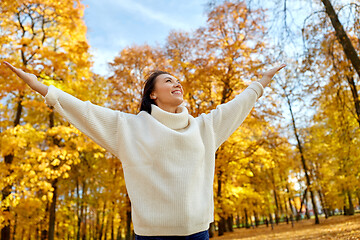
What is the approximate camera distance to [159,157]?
162 cm

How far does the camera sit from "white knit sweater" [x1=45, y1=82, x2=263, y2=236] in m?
1.55

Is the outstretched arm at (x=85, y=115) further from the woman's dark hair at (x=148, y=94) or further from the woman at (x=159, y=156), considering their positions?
the woman's dark hair at (x=148, y=94)

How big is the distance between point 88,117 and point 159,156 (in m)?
0.50

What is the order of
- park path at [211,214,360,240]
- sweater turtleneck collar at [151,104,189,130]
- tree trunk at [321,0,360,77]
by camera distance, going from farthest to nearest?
park path at [211,214,360,240] < tree trunk at [321,0,360,77] < sweater turtleneck collar at [151,104,189,130]

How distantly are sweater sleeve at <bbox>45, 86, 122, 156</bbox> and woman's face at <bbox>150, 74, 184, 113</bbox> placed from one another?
0.33 metres

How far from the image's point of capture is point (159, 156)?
1.62 m

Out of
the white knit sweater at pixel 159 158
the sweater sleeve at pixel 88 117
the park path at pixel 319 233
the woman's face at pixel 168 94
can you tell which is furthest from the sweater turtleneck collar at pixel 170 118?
the park path at pixel 319 233

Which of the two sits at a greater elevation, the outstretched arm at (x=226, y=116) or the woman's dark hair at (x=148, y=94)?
the woman's dark hair at (x=148, y=94)

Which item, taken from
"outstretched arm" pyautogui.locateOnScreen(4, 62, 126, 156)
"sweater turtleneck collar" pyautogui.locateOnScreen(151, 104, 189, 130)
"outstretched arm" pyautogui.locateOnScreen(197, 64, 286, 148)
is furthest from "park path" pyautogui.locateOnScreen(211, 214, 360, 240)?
"outstretched arm" pyautogui.locateOnScreen(4, 62, 126, 156)

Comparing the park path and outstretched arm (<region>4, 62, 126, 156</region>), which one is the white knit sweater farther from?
the park path

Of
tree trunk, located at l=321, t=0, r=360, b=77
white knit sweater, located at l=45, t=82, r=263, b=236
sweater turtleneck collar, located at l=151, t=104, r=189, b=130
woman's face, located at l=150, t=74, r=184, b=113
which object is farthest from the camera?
tree trunk, located at l=321, t=0, r=360, b=77

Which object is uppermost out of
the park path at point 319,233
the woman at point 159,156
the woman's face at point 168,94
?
the woman's face at point 168,94

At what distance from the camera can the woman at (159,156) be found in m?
1.55

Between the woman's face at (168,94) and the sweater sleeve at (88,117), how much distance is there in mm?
329
